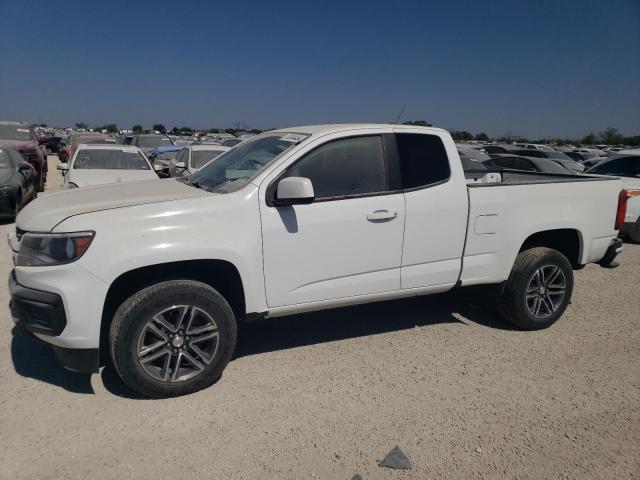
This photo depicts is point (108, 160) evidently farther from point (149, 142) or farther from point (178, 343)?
point (149, 142)

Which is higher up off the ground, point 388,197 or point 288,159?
point 288,159

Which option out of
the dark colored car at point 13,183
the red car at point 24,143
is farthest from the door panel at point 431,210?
the red car at point 24,143

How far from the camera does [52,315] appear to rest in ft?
10.1

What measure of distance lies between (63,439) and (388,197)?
2.78 meters

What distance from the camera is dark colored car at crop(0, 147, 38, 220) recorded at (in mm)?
8781

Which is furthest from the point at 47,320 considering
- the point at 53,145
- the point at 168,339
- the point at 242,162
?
the point at 53,145

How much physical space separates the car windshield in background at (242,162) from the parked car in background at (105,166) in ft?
16.1

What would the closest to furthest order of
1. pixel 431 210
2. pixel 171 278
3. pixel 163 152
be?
pixel 171 278 < pixel 431 210 < pixel 163 152

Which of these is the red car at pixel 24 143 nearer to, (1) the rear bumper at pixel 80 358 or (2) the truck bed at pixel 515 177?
(1) the rear bumper at pixel 80 358

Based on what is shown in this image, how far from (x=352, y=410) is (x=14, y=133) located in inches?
565

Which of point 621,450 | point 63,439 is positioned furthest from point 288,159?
point 621,450

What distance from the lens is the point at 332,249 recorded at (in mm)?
3748

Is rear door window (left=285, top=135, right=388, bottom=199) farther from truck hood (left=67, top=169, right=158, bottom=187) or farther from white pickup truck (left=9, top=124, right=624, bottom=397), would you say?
truck hood (left=67, top=169, right=158, bottom=187)

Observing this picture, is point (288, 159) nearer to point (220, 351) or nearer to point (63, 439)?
point (220, 351)
